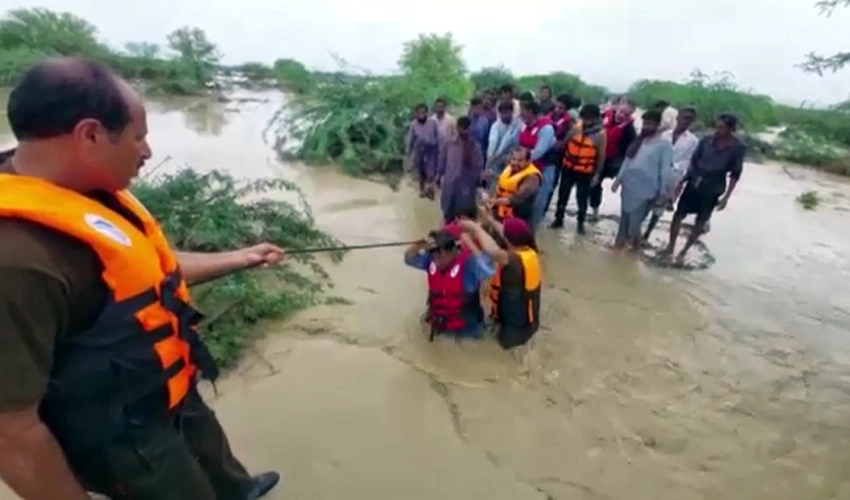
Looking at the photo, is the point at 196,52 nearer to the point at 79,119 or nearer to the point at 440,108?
the point at 440,108

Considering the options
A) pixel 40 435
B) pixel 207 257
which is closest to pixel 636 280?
pixel 207 257

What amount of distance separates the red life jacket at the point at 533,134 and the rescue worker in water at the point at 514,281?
2486 mm

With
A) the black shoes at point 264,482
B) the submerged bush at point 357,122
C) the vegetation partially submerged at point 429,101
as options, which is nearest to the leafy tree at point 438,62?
the vegetation partially submerged at point 429,101

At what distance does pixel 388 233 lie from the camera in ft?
24.1

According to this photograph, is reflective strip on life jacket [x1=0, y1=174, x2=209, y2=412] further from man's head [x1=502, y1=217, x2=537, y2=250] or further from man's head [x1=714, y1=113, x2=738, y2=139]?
man's head [x1=714, y1=113, x2=738, y2=139]

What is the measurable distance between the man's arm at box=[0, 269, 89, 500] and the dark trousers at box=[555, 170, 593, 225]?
6239 millimetres

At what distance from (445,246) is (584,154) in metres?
3.21

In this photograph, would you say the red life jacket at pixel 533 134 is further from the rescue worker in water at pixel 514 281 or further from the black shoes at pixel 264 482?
the black shoes at pixel 264 482

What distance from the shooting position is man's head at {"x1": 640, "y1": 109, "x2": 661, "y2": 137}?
6.15 m

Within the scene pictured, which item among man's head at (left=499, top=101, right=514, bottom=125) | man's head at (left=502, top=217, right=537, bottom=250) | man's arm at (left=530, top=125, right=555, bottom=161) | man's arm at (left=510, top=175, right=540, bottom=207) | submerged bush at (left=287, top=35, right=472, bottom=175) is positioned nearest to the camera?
man's head at (left=502, top=217, right=537, bottom=250)

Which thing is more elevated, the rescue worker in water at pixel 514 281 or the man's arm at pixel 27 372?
the man's arm at pixel 27 372

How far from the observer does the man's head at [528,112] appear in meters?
6.94

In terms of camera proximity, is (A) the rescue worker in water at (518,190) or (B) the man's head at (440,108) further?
(B) the man's head at (440,108)

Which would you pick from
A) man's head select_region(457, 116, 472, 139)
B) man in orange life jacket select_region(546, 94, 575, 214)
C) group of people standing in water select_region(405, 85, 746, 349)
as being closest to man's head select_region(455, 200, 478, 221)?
group of people standing in water select_region(405, 85, 746, 349)
